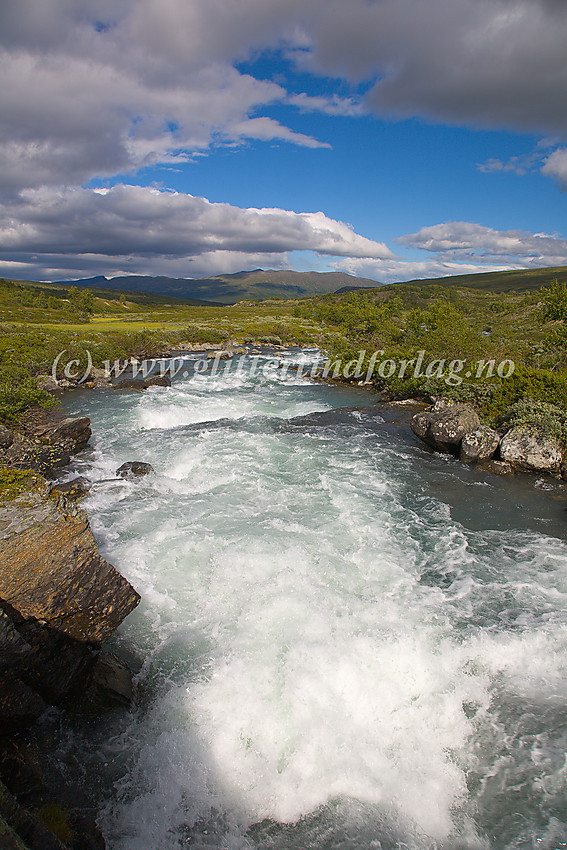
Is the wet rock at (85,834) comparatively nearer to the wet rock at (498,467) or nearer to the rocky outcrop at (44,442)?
the rocky outcrop at (44,442)

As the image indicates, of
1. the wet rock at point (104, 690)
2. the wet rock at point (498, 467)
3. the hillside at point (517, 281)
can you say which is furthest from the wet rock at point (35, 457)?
the hillside at point (517, 281)

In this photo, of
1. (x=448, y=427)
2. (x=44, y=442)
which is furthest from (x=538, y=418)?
(x=44, y=442)

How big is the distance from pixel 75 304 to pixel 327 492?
11136 centimetres

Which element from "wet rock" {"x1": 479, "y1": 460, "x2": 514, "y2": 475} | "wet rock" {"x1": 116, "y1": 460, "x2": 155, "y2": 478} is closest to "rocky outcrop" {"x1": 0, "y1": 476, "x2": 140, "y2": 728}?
"wet rock" {"x1": 116, "y1": 460, "x2": 155, "y2": 478}

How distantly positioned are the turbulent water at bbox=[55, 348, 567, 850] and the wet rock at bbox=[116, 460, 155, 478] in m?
0.61

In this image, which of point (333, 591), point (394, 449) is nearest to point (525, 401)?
point (394, 449)

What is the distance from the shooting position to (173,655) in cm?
833

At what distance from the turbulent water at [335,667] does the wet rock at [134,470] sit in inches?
24.1

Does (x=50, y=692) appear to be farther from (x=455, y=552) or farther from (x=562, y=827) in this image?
(x=455, y=552)

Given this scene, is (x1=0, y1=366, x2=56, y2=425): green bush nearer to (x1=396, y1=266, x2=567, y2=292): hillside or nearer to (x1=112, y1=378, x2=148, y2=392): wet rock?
(x1=112, y1=378, x2=148, y2=392): wet rock

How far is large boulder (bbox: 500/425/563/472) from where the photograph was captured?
17156mm

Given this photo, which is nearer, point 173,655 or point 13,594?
point 13,594

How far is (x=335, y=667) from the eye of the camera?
7.98 metres

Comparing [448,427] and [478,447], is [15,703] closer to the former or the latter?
[478,447]
